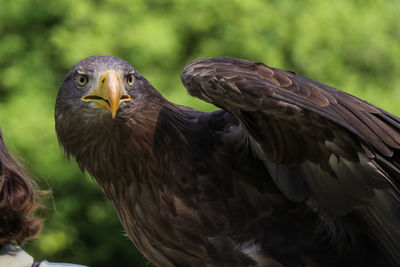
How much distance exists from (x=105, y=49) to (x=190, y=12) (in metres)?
0.79

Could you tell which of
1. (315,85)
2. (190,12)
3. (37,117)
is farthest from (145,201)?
(190,12)

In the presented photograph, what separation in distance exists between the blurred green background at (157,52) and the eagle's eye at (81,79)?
2.27m

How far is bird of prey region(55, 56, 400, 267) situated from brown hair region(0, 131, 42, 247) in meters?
0.24

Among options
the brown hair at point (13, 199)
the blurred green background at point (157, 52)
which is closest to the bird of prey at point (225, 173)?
the brown hair at point (13, 199)

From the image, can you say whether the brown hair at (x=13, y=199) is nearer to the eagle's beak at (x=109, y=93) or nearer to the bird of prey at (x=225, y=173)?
the bird of prey at (x=225, y=173)

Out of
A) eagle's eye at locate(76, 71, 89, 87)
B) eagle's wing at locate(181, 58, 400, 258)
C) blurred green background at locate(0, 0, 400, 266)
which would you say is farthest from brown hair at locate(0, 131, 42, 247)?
blurred green background at locate(0, 0, 400, 266)

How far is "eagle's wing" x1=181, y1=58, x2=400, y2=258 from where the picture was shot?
2.37 meters

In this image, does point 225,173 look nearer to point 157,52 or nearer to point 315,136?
point 315,136

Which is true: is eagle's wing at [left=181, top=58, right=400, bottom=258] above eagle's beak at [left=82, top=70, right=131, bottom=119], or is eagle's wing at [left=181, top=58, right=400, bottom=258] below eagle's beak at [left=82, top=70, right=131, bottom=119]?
below

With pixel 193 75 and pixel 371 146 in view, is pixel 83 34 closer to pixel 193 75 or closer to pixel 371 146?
pixel 193 75

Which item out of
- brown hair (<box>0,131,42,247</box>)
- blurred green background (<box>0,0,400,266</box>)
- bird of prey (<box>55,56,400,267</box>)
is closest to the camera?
bird of prey (<box>55,56,400,267</box>)

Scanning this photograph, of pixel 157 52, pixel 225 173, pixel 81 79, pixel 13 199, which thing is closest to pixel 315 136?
pixel 225 173

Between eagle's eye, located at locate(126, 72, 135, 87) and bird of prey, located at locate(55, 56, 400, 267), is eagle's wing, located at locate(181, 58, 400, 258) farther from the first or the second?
eagle's eye, located at locate(126, 72, 135, 87)

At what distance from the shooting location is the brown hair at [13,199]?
270 cm
